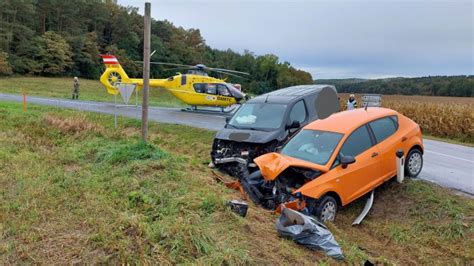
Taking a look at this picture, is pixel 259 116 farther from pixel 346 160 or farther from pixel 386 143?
pixel 346 160

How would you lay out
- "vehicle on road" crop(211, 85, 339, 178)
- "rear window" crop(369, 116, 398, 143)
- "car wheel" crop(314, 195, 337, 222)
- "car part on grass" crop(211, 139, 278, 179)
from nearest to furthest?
"car wheel" crop(314, 195, 337, 222) → "rear window" crop(369, 116, 398, 143) → "car part on grass" crop(211, 139, 278, 179) → "vehicle on road" crop(211, 85, 339, 178)

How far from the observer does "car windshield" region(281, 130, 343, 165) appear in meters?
7.46

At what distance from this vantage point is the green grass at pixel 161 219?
180 inches

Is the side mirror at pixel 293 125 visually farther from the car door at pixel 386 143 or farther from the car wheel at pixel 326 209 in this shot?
the car wheel at pixel 326 209

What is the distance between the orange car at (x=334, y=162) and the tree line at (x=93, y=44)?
167ft

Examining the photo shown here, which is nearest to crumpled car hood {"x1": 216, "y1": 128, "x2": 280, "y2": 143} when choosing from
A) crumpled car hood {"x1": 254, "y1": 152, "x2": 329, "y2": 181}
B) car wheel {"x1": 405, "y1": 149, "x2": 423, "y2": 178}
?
crumpled car hood {"x1": 254, "y1": 152, "x2": 329, "y2": 181}

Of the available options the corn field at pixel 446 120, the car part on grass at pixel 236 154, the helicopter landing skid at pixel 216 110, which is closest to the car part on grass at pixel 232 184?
the car part on grass at pixel 236 154

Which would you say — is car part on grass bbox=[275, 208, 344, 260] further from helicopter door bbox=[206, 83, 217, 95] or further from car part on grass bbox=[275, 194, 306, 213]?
helicopter door bbox=[206, 83, 217, 95]

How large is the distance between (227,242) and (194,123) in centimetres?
1421

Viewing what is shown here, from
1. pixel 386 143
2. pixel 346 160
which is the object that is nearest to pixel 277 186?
pixel 346 160

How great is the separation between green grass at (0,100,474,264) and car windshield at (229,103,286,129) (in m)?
1.71

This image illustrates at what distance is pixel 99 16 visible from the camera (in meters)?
81.4

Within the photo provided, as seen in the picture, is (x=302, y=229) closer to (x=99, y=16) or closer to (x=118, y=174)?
(x=118, y=174)

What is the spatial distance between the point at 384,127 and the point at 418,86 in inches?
2097
